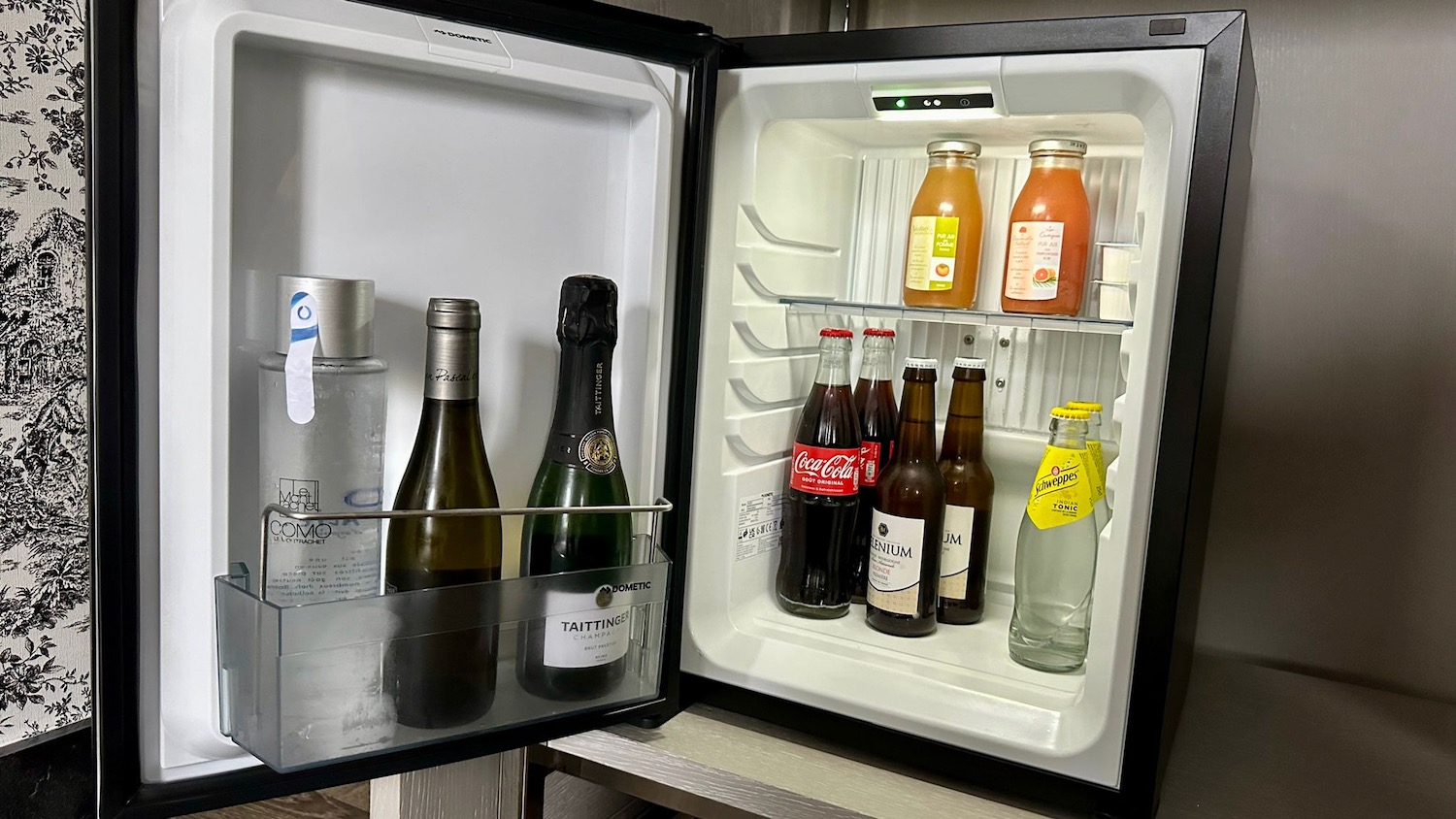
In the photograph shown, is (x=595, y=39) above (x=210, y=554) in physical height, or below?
above

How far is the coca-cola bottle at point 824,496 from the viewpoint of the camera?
1046 mm

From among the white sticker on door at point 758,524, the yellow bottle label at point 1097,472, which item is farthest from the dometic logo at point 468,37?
the yellow bottle label at point 1097,472

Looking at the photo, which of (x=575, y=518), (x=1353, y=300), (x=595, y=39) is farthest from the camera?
(x=1353, y=300)

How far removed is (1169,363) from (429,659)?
0.59 metres

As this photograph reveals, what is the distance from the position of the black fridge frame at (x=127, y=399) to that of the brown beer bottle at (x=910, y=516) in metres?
0.31

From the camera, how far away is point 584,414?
79 cm

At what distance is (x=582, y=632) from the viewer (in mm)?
754

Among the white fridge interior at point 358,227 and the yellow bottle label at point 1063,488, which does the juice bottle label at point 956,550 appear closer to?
the yellow bottle label at point 1063,488

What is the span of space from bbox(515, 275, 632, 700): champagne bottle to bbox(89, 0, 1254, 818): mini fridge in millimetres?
20

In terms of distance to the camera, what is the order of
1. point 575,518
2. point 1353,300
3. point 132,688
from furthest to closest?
point 1353,300, point 575,518, point 132,688

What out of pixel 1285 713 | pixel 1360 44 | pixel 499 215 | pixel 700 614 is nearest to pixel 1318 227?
pixel 1360 44

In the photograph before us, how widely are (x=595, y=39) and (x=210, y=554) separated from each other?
48cm

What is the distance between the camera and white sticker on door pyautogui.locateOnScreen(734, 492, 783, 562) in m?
1.04

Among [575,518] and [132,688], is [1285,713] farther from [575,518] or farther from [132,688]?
[132,688]
